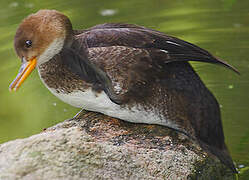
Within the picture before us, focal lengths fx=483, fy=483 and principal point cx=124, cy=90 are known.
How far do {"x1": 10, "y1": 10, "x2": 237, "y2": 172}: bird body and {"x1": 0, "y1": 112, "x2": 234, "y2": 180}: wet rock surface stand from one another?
0.12 meters

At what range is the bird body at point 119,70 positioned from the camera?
303cm

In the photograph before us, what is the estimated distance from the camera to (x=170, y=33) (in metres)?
6.27

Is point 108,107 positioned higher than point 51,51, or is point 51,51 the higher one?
point 51,51

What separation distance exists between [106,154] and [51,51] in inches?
29.9

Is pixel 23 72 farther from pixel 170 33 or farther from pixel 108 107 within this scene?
pixel 170 33

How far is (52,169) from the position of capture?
8.37 feet

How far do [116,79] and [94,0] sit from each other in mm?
4486

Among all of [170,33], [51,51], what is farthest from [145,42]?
[170,33]

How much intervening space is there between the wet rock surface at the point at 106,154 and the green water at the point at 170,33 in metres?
0.77

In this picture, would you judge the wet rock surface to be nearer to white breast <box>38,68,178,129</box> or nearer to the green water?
white breast <box>38,68,178,129</box>

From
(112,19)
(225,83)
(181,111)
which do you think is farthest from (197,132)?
(112,19)

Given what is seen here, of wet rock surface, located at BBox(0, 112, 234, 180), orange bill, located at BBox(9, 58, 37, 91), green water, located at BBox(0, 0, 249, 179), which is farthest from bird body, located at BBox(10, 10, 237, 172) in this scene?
green water, located at BBox(0, 0, 249, 179)

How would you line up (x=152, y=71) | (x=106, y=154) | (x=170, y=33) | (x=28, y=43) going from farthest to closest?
(x=170, y=33), (x=152, y=71), (x=28, y=43), (x=106, y=154)

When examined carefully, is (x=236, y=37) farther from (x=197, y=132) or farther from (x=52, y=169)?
(x=52, y=169)
